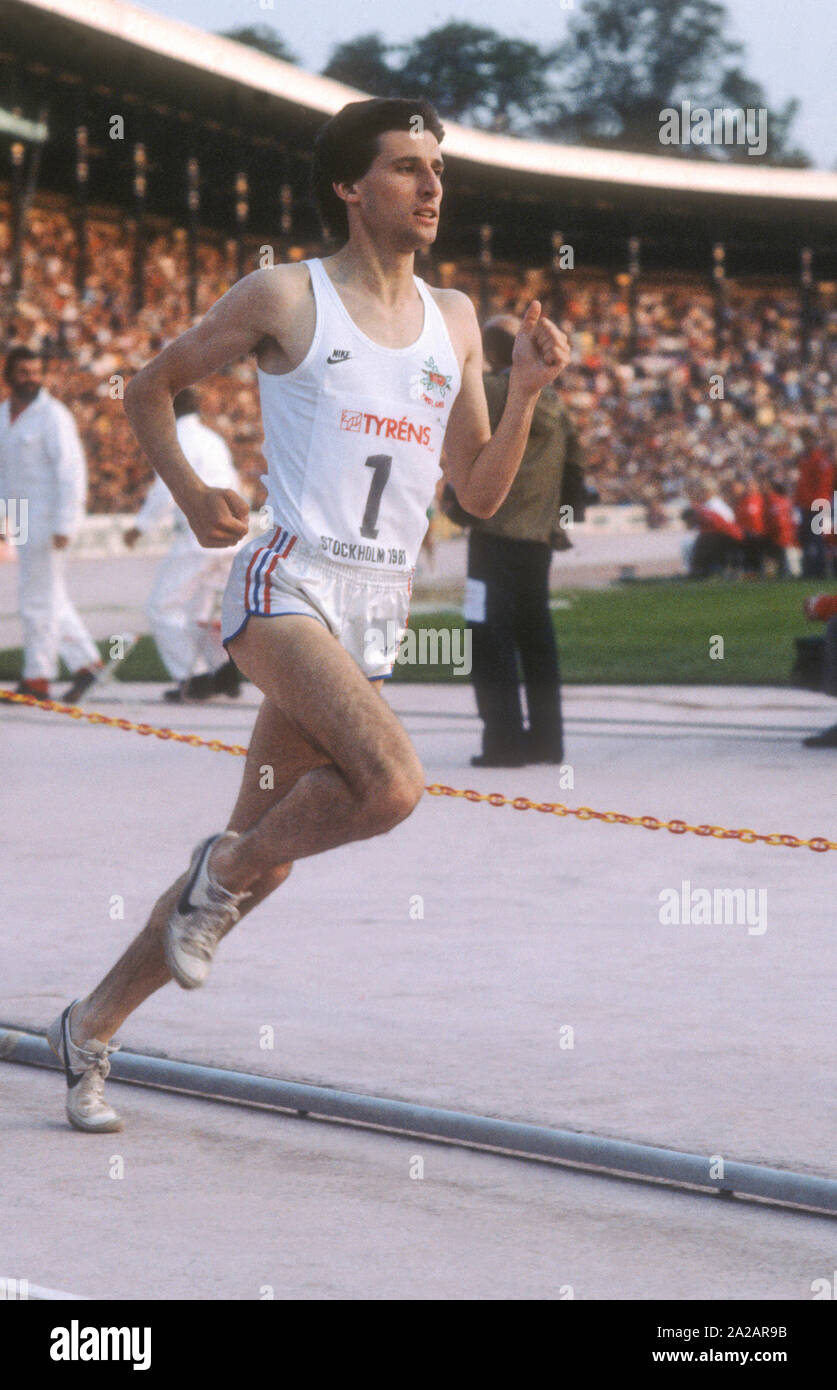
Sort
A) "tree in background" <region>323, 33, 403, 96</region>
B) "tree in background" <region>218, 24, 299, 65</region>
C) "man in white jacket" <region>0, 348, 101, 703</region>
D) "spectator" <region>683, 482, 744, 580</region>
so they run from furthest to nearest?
1. "tree in background" <region>323, 33, 403, 96</region>
2. "tree in background" <region>218, 24, 299, 65</region>
3. "spectator" <region>683, 482, 744, 580</region>
4. "man in white jacket" <region>0, 348, 101, 703</region>

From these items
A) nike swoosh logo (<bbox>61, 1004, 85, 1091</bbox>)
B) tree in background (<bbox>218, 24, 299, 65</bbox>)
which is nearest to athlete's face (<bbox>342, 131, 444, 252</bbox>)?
nike swoosh logo (<bbox>61, 1004, 85, 1091</bbox>)

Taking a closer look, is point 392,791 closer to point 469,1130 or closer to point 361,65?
point 469,1130

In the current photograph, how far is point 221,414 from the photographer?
34031 mm

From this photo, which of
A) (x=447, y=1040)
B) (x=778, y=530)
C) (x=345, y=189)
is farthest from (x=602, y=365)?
(x=345, y=189)

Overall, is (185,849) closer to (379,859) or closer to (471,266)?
(379,859)

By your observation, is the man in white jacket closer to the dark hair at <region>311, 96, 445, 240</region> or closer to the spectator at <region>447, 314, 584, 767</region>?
the spectator at <region>447, 314, 584, 767</region>

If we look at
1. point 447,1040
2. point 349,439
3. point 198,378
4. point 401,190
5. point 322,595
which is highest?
point 401,190

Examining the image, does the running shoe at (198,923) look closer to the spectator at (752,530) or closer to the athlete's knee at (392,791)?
the athlete's knee at (392,791)

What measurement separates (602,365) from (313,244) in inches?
248

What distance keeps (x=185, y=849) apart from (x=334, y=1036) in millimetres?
2916

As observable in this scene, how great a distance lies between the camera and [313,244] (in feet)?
135

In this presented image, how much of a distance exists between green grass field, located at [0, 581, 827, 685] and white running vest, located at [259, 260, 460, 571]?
32.6 ft

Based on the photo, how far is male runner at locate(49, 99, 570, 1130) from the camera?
12.6 ft

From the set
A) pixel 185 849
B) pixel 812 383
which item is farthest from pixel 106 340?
pixel 185 849
